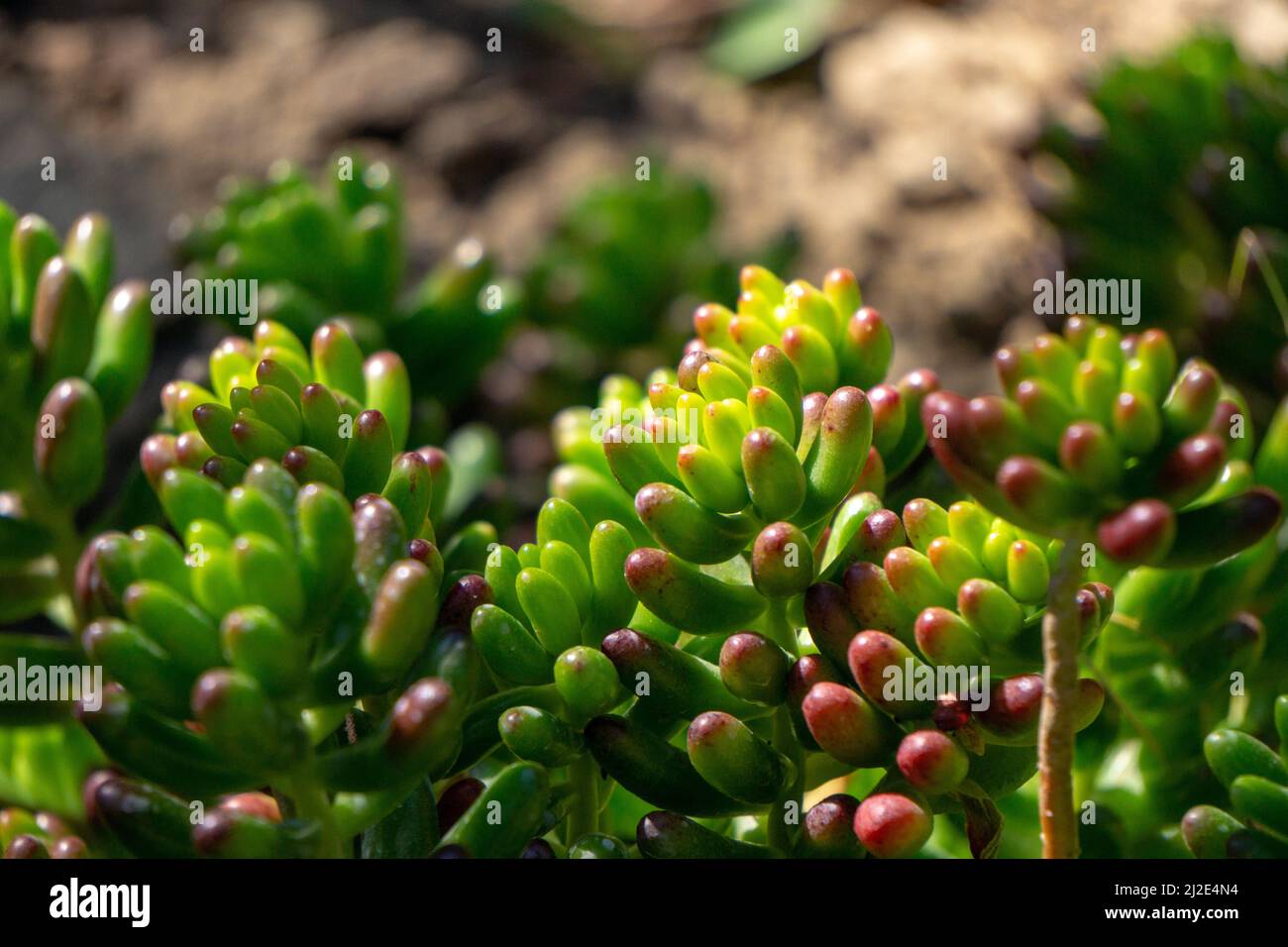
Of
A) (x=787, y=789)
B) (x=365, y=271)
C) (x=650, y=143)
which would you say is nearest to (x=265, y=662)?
(x=787, y=789)

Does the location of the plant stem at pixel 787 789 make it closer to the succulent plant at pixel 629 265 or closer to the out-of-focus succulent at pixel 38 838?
the out-of-focus succulent at pixel 38 838

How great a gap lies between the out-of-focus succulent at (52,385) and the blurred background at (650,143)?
0.54 meters

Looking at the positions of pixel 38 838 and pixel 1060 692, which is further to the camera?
pixel 38 838

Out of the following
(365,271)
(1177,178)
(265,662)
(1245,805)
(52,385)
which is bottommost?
(1245,805)

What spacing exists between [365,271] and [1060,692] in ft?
3.90

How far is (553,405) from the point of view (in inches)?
87.6

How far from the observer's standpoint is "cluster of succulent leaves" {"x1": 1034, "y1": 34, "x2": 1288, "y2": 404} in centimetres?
179

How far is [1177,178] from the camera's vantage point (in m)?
1.97

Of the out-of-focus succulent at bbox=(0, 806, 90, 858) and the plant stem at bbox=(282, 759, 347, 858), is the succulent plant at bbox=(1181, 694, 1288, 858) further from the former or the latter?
the out-of-focus succulent at bbox=(0, 806, 90, 858)

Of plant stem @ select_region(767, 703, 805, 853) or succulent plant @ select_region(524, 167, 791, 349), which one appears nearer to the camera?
plant stem @ select_region(767, 703, 805, 853)

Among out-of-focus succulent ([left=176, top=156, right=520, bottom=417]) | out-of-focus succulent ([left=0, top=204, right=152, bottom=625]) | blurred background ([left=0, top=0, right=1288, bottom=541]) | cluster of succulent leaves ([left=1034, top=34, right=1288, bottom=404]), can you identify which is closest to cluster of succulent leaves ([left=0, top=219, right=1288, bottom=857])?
out-of-focus succulent ([left=0, top=204, right=152, bottom=625])

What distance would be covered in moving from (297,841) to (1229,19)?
107 inches

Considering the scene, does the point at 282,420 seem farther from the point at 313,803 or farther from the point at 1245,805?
the point at 1245,805

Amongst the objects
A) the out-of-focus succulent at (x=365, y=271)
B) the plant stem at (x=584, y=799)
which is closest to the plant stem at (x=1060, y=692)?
the plant stem at (x=584, y=799)
